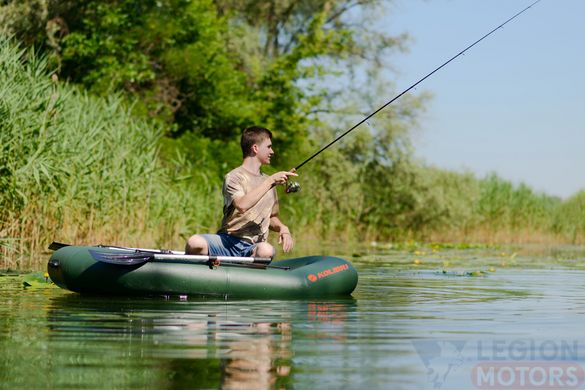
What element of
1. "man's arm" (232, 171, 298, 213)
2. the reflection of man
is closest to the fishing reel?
"man's arm" (232, 171, 298, 213)

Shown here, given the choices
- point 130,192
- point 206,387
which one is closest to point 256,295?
point 206,387

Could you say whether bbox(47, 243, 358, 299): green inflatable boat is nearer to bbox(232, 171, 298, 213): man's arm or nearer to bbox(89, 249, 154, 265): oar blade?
bbox(89, 249, 154, 265): oar blade

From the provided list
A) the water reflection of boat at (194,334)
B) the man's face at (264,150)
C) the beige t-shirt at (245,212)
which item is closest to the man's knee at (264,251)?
the beige t-shirt at (245,212)

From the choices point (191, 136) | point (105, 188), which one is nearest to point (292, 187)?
point (105, 188)

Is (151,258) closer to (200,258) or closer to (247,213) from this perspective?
(200,258)

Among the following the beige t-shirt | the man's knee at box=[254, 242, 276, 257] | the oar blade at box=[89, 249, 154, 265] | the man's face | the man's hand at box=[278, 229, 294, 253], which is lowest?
the oar blade at box=[89, 249, 154, 265]

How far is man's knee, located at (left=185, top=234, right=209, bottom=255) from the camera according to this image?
30.3ft

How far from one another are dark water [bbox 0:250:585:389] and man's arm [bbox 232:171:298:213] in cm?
76

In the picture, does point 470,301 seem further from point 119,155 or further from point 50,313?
point 119,155

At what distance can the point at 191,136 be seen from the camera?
2638 centimetres

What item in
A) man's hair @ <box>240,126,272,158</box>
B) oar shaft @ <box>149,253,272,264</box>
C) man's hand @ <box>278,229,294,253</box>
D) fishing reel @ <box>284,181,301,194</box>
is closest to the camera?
oar shaft @ <box>149,253,272,264</box>

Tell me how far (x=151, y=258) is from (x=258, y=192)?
98cm

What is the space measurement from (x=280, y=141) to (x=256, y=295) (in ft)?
65.3

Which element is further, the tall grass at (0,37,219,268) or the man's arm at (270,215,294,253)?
the tall grass at (0,37,219,268)
